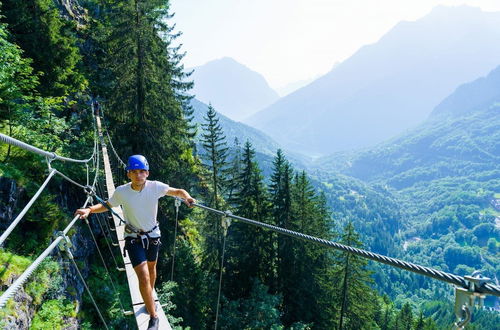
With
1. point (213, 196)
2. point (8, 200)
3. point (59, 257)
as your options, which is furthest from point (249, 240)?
point (8, 200)

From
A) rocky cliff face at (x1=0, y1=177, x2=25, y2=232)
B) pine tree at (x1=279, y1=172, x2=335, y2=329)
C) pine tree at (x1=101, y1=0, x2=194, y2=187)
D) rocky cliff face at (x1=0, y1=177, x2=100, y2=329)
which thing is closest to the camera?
rocky cliff face at (x1=0, y1=177, x2=100, y2=329)

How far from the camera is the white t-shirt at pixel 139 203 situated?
4297 millimetres

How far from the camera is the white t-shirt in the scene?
4.30m

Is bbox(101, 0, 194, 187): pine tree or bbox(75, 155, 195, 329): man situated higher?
bbox(101, 0, 194, 187): pine tree

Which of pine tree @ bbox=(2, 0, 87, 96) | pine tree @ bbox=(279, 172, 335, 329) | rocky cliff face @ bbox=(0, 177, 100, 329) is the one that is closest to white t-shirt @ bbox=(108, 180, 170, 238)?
rocky cliff face @ bbox=(0, 177, 100, 329)

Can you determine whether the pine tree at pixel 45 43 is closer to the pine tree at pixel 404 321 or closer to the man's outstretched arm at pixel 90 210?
the man's outstretched arm at pixel 90 210

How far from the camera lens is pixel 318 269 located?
2364 cm

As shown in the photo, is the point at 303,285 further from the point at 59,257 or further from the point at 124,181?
the point at 59,257

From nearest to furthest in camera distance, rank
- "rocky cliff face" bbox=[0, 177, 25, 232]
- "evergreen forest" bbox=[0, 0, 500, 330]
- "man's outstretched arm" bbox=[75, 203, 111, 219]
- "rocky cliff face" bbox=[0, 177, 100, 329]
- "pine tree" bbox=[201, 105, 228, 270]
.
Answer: "man's outstretched arm" bbox=[75, 203, 111, 219] < "rocky cliff face" bbox=[0, 177, 100, 329] < "rocky cliff face" bbox=[0, 177, 25, 232] < "evergreen forest" bbox=[0, 0, 500, 330] < "pine tree" bbox=[201, 105, 228, 270]

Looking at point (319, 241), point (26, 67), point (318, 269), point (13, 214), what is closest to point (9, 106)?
point (26, 67)

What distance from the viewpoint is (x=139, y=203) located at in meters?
4.31

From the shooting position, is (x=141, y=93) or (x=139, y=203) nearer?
(x=139, y=203)

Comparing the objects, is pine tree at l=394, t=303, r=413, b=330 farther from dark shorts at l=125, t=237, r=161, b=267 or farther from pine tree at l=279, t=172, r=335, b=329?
dark shorts at l=125, t=237, r=161, b=267

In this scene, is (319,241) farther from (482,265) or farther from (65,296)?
(482,265)
